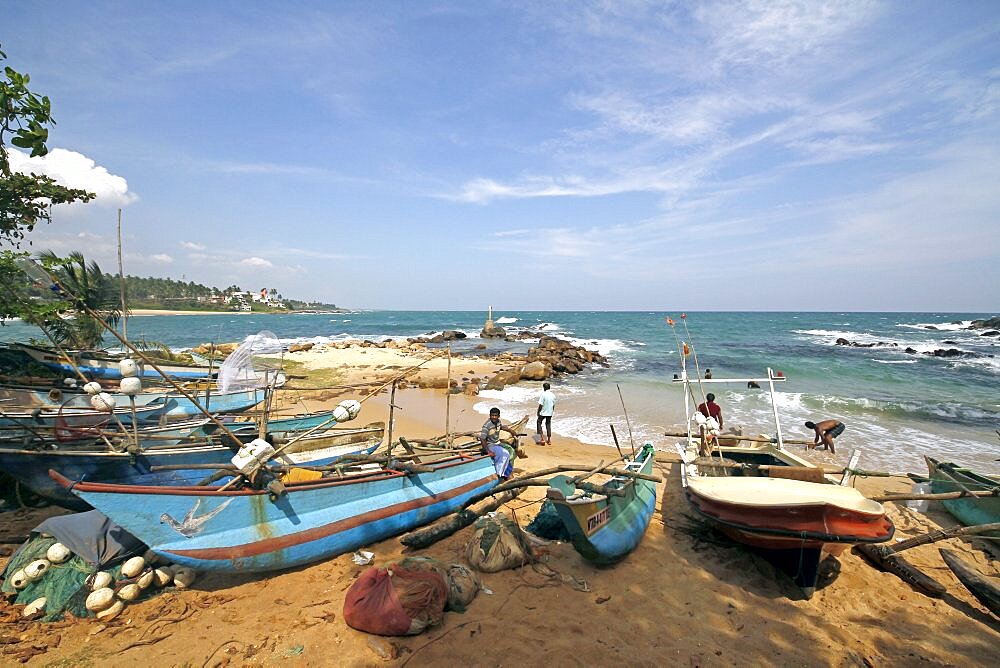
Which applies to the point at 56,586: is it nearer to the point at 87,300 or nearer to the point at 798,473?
the point at 798,473

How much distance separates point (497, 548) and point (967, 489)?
8504 millimetres

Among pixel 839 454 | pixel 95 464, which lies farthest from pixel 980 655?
pixel 95 464

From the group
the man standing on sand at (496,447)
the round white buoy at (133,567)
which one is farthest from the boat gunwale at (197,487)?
the man standing on sand at (496,447)

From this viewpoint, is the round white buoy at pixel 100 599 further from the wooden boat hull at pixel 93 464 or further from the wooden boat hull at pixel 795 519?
the wooden boat hull at pixel 795 519

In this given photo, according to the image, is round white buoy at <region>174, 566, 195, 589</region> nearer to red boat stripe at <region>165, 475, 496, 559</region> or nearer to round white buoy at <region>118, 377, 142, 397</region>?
red boat stripe at <region>165, 475, 496, 559</region>

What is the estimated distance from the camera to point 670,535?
725 cm

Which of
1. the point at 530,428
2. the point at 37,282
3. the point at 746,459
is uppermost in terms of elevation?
the point at 37,282

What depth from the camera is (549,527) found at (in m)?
7.18

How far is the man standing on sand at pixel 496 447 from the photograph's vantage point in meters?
8.71

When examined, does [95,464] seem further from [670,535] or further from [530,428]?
[530,428]

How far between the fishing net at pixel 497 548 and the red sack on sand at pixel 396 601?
1.05 m

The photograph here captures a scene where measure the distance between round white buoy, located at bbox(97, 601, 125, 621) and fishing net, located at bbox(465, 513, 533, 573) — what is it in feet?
13.4

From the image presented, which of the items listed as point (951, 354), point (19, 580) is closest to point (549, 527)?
point (19, 580)

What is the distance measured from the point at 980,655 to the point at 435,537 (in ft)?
21.8
